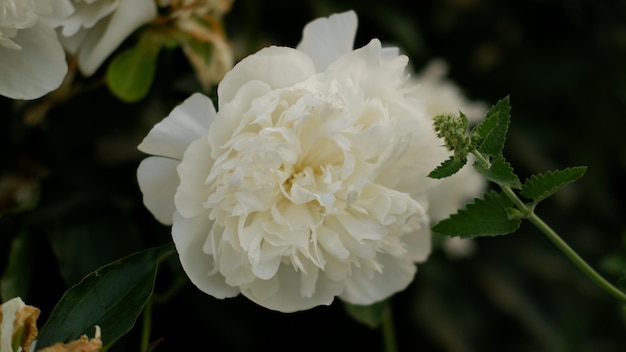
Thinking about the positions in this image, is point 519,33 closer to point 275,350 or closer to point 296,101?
point 275,350

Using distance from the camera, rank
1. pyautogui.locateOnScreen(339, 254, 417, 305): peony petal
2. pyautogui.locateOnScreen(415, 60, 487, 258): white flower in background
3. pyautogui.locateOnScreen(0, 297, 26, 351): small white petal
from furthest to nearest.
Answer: pyautogui.locateOnScreen(415, 60, 487, 258): white flower in background → pyautogui.locateOnScreen(339, 254, 417, 305): peony petal → pyautogui.locateOnScreen(0, 297, 26, 351): small white petal

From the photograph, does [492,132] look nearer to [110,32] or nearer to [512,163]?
[110,32]

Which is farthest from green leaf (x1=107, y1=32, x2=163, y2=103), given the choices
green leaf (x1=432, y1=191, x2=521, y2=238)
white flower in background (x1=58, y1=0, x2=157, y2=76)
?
green leaf (x1=432, y1=191, x2=521, y2=238)

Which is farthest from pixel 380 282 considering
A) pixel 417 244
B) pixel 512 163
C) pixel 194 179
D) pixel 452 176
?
pixel 512 163

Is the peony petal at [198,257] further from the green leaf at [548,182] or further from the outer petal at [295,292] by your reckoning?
the green leaf at [548,182]

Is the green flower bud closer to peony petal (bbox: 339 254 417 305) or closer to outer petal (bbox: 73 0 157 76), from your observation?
peony petal (bbox: 339 254 417 305)

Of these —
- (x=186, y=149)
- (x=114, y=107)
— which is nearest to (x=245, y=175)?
(x=186, y=149)
